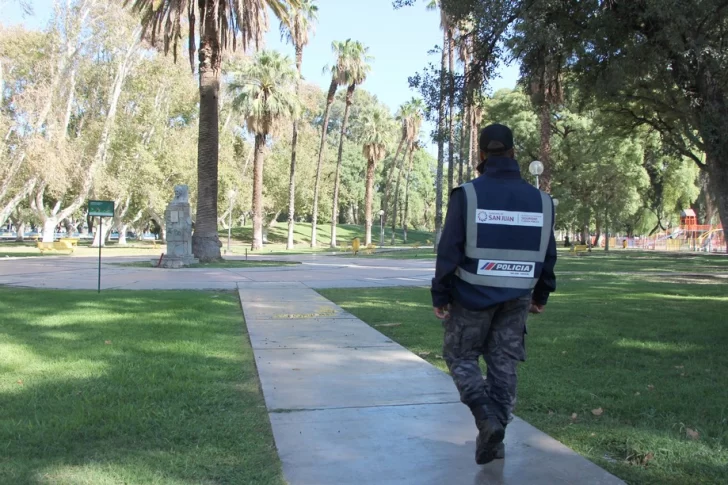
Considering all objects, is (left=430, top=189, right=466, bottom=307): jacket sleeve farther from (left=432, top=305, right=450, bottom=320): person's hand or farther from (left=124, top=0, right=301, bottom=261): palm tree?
(left=124, top=0, right=301, bottom=261): palm tree

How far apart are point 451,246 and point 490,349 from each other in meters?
0.67

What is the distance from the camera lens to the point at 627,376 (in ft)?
18.4

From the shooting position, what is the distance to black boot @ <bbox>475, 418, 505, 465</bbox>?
3.25m

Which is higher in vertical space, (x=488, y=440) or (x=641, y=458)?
(x=488, y=440)

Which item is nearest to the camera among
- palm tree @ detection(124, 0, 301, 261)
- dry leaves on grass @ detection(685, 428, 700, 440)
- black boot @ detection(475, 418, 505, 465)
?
black boot @ detection(475, 418, 505, 465)

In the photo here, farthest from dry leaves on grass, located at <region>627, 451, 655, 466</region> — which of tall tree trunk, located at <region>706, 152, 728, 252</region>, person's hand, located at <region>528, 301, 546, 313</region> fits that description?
tall tree trunk, located at <region>706, 152, 728, 252</region>

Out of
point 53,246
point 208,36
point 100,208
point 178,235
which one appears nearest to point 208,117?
point 208,36

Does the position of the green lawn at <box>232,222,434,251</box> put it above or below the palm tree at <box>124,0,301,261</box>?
below

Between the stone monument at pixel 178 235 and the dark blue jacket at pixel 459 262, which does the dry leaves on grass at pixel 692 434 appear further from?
the stone monument at pixel 178 235

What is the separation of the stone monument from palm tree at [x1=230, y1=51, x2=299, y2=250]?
17.0 m

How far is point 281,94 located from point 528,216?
36652mm

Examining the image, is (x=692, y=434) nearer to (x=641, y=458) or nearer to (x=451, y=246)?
(x=641, y=458)

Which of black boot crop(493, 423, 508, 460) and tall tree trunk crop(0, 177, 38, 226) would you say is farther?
tall tree trunk crop(0, 177, 38, 226)

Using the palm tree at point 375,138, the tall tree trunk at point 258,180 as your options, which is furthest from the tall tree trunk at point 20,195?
the palm tree at point 375,138
